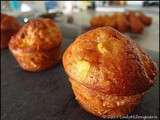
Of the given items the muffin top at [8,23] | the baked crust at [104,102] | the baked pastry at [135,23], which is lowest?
the baked crust at [104,102]

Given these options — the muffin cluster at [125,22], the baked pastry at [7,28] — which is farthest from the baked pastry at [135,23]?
the baked pastry at [7,28]

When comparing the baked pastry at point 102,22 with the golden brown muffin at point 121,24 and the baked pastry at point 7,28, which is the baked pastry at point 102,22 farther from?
the baked pastry at point 7,28

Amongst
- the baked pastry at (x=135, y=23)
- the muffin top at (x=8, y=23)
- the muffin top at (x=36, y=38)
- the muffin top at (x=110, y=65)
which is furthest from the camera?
the baked pastry at (x=135, y=23)

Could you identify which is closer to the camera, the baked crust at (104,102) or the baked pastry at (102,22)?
the baked crust at (104,102)

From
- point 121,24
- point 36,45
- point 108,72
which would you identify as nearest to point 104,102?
point 108,72

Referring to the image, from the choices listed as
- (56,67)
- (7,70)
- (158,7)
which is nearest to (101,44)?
(56,67)

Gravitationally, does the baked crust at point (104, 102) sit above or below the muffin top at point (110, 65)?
below

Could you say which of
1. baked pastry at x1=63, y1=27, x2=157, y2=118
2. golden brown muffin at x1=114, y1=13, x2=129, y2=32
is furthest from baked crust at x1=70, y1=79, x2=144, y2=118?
golden brown muffin at x1=114, y1=13, x2=129, y2=32
